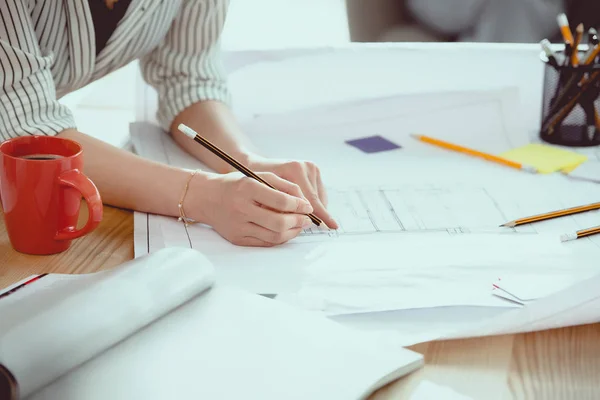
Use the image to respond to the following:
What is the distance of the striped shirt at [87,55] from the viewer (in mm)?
943

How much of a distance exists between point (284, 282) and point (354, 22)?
793mm

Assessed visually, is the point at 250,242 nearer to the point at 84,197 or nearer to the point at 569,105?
the point at 84,197

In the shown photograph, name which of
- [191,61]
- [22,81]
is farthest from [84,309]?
[191,61]

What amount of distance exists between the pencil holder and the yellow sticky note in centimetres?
4

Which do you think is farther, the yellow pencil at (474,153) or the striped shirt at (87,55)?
the yellow pencil at (474,153)

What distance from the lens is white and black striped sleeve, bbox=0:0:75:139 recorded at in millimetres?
923

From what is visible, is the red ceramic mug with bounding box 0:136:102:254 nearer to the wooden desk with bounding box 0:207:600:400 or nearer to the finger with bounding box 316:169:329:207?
the wooden desk with bounding box 0:207:600:400

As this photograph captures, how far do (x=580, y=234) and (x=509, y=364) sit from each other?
0.90 ft

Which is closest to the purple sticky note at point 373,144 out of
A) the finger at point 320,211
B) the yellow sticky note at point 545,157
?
the yellow sticky note at point 545,157

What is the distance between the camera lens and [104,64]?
3.75ft

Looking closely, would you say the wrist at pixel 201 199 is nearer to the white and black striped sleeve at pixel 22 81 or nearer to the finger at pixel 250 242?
the finger at pixel 250 242

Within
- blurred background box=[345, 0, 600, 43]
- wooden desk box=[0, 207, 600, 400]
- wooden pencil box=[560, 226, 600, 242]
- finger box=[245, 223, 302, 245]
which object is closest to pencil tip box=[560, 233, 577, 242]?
wooden pencil box=[560, 226, 600, 242]

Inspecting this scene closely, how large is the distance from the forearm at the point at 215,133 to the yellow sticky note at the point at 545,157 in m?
0.36

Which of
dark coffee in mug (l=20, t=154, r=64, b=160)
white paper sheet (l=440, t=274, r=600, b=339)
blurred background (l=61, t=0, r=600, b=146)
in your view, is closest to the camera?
white paper sheet (l=440, t=274, r=600, b=339)
